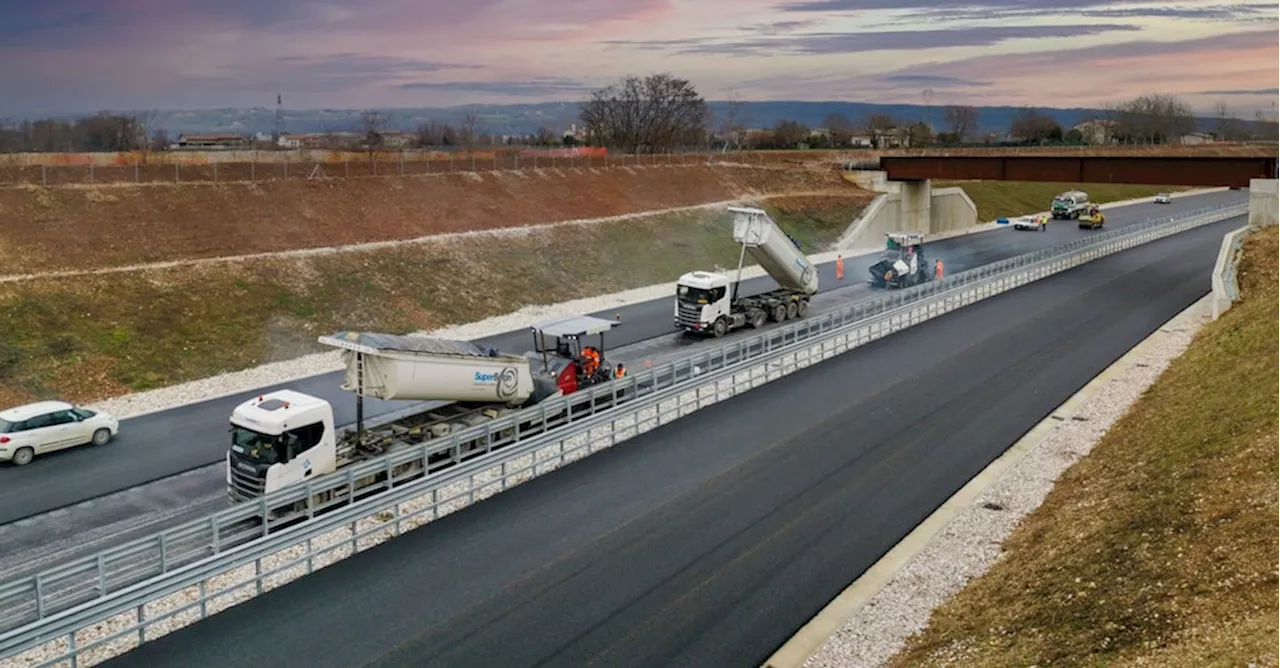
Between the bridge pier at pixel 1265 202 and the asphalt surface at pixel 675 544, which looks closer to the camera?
the asphalt surface at pixel 675 544

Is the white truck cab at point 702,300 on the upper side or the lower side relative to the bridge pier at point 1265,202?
lower

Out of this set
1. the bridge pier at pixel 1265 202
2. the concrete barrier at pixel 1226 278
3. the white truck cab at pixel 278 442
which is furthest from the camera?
the bridge pier at pixel 1265 202

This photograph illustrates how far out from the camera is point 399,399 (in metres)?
21.6

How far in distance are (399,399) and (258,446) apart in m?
3.18

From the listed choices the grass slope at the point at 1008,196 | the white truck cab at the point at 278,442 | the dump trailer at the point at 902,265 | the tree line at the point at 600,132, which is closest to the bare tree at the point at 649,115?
the tree line at the point at 600,132

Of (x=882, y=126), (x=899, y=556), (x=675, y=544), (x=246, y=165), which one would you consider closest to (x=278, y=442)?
(x=675, y=544)

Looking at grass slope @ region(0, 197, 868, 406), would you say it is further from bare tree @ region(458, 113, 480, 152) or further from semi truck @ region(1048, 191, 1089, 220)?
bare tree @ region(458, 113, 480, 152)

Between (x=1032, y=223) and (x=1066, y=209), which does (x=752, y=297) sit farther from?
(x=1066, y=209)

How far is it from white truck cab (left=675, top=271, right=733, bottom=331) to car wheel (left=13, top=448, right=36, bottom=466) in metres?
24.1

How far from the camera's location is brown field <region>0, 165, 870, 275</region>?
→ 140 ft

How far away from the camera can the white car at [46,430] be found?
2422cm

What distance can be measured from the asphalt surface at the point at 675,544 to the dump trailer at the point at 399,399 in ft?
9.72

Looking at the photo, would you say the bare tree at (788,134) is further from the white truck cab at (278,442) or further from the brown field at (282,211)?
the white truck cab at (278,442)

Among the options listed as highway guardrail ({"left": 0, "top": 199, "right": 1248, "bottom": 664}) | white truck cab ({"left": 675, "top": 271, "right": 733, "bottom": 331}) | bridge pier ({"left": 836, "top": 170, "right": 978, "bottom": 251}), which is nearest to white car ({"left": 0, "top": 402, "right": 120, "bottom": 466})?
highway guardrail ({"left": 0, "top": 199, "right": 1248, "bottom": 664})
